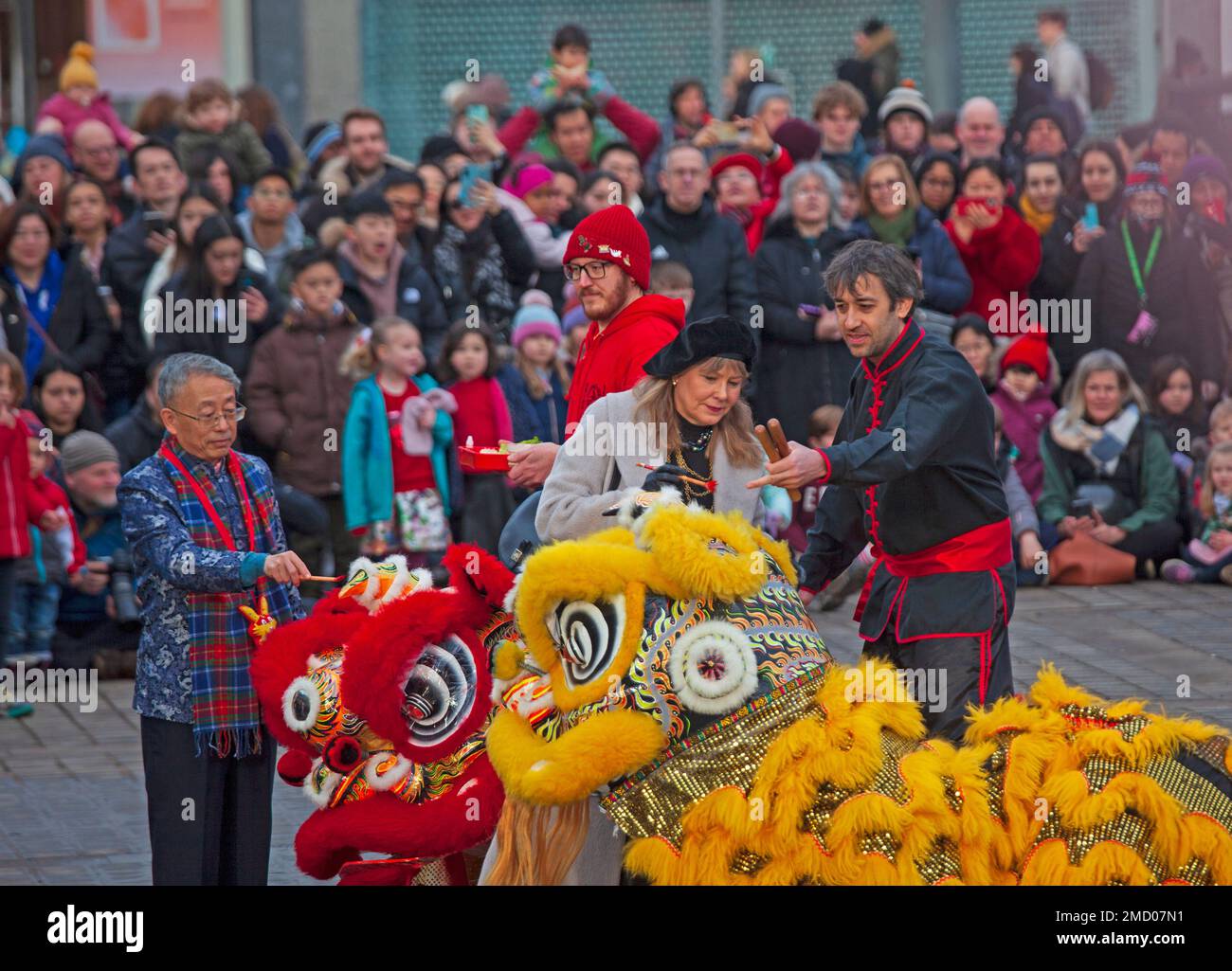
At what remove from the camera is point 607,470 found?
214 inches

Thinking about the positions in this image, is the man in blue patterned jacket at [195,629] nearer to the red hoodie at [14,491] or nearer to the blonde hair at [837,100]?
the red hoodie at [14,491]

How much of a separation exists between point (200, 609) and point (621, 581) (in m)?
1.50

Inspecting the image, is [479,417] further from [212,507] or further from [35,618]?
[212,507]

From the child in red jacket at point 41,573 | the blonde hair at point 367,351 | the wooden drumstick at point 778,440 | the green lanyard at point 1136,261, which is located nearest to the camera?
the wooden drumstick at point 778,440

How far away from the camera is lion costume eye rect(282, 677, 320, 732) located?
5.29 m

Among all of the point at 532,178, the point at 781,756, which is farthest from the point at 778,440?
the point at 532,178

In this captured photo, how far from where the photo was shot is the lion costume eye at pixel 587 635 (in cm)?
466

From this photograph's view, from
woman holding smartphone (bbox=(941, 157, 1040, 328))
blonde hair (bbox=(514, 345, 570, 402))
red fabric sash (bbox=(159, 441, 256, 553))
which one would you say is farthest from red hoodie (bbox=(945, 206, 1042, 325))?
red fabric sash (bbox=(159, 441, 256, 553))

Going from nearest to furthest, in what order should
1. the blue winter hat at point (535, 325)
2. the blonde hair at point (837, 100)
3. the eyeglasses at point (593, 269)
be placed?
the eyeglasses at point (593, 269) → the blue winter hat at point (535, 325) → the blonde hair at point (837, 100)

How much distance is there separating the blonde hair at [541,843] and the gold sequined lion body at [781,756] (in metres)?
0.21

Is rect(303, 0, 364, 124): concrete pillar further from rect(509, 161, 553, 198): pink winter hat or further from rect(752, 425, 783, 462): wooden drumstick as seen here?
rect(752, 425, 783, 462): wooden drumstick

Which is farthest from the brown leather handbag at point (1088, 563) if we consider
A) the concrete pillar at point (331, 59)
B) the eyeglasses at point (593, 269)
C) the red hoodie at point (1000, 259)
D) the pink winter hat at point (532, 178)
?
the concrete pillar at point (331, 59)
